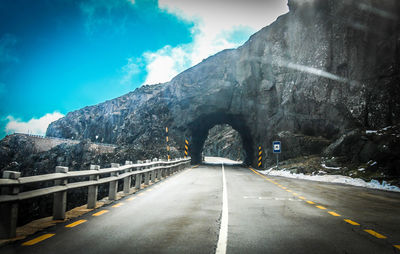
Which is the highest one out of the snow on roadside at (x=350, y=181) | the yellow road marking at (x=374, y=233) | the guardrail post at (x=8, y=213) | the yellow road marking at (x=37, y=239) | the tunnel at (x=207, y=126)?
A: the tunnel at (x=207, y=126)

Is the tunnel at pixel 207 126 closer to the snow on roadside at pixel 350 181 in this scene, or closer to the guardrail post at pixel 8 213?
the snow on roadside at pixel 350 181

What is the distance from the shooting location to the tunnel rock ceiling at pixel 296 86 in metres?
20.9

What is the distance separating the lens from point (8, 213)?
4.01m

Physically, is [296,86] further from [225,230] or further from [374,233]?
[225,230]

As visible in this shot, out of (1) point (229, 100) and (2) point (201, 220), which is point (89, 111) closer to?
(1) point (229, 100)

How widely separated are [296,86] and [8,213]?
30.9 meters

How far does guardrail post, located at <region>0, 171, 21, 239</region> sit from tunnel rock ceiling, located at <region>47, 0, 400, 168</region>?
2238cm

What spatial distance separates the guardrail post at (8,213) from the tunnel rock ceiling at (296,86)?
73.4 feet

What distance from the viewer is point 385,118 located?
19094 millimetres

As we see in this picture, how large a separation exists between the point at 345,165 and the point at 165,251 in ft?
59.8

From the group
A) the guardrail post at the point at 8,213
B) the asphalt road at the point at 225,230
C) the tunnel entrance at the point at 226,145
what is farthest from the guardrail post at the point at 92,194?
the tunnel entrance at the point at 226,145

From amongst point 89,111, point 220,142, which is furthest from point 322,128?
point 89,111

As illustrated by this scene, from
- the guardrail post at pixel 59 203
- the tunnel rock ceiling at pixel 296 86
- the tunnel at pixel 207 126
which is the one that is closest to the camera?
the guardrail post at pixel 59 203

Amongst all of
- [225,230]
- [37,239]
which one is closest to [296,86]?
[225,230]
